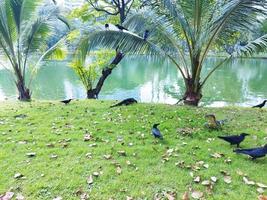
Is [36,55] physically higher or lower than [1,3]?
lower

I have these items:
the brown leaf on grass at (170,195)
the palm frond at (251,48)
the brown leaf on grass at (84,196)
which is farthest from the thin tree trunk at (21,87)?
the brown leaf on grass at (170,195)

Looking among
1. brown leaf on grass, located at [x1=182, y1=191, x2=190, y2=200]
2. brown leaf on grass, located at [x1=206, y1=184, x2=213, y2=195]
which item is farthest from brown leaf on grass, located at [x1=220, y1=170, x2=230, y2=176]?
brown leaf on grass, located at [x1=182, y1=191, x2=190, y2=200]

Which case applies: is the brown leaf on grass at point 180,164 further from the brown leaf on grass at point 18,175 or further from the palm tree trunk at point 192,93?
the palm tree trunk at point 192,93

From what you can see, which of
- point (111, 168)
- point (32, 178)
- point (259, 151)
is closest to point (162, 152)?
point (111, 168)

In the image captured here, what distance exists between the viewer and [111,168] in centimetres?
348

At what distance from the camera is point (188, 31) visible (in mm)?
6570

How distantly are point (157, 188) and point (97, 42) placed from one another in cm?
402

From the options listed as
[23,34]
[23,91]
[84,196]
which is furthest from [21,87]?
[84,196]

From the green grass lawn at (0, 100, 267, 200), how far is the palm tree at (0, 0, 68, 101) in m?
3.31

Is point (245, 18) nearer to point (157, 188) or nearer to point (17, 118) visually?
point (157, 188)

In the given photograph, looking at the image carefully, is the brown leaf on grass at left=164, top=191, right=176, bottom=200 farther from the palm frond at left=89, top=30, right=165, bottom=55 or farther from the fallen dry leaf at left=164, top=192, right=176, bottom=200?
the palm frond at left=89, top=30, right=165, bottom=55

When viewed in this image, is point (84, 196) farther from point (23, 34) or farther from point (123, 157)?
point (23, 34)

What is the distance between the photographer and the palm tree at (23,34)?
7.99 m

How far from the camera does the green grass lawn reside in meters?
3.08
